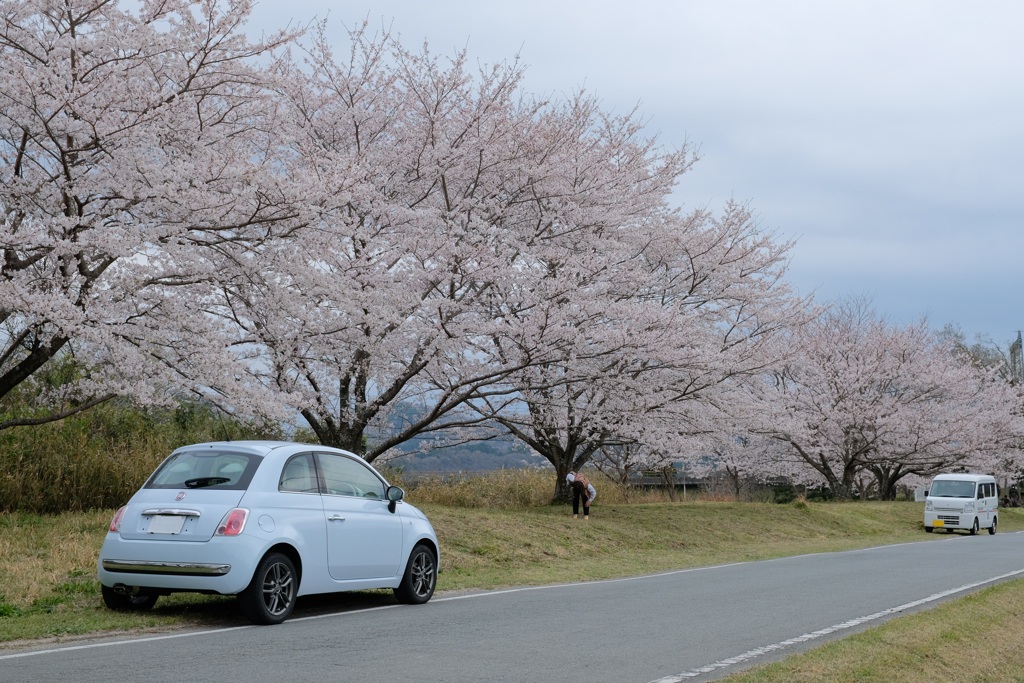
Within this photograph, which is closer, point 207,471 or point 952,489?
point 207,471

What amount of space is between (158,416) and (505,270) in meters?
7.32

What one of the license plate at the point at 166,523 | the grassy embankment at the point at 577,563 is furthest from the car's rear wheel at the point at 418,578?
the license plate at the point at 166,523

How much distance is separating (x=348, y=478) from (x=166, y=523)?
201 centimetres

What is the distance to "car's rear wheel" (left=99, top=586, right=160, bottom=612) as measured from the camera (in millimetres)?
9625

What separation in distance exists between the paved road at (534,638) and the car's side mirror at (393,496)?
41.6 inches

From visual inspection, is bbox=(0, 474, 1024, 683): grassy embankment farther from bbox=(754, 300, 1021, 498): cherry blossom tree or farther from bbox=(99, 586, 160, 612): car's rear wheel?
bbox=(754, 300, 1021, 498): cherry blossom tree

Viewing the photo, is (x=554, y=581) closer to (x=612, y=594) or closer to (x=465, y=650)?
(x=612, y=594)

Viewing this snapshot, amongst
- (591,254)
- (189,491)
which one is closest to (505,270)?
(591,254)

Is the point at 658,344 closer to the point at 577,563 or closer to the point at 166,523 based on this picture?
the point at 577,563

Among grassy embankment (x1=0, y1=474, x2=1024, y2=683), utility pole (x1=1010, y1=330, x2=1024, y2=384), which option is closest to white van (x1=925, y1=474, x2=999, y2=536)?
grassy embankment (x1=0, y1=474, x2=1024, y2=683)

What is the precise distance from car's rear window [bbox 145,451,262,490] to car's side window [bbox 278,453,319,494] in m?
0.33

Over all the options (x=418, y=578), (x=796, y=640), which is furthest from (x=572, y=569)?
(x=796, y=640)

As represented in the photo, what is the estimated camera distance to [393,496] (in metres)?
10.6

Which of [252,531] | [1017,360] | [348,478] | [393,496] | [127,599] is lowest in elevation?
[127,599]
